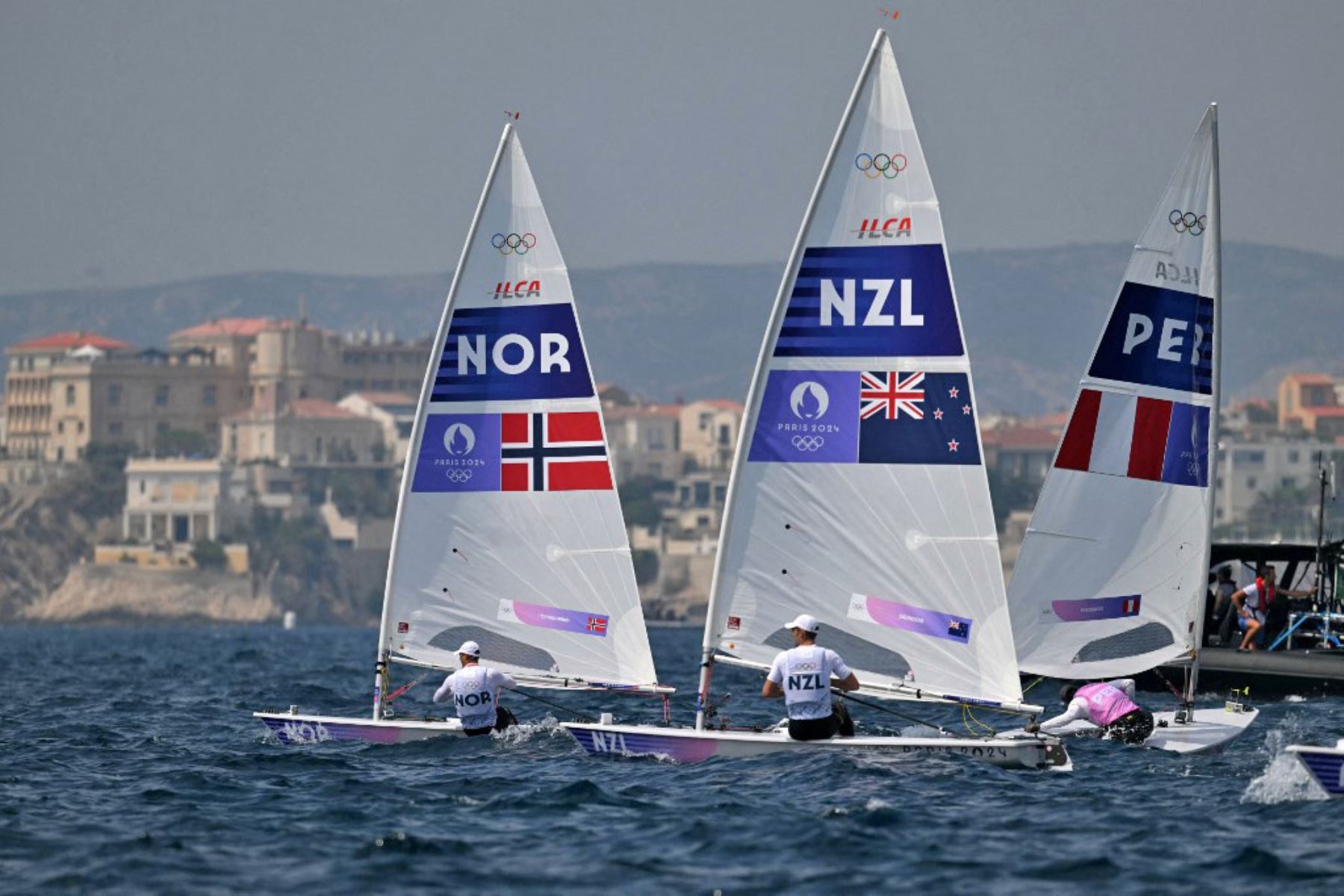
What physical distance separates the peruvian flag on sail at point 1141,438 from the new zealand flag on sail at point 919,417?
15.7ft

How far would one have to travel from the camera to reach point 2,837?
20.1 m

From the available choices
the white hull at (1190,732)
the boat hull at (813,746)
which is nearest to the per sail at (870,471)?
the boat hull at (813,746)

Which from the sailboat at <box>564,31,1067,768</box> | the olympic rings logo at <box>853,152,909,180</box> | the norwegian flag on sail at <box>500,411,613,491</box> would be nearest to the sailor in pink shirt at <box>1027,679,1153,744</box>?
the sailboat at <box>564,31,1067,768</box>

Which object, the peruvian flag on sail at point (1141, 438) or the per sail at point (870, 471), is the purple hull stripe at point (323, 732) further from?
the peruvian flag on sail at point (1141, 438)

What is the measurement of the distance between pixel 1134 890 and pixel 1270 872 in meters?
1.27

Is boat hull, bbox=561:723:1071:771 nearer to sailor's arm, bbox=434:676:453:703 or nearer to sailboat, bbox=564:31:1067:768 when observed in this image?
sailboat, bbox=564:31:1067:768

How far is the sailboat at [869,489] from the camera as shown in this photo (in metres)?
22.9

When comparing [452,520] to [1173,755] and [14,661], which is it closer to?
[1173,755]

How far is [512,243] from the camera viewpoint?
26.1 metres

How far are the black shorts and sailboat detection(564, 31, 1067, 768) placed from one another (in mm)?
2986

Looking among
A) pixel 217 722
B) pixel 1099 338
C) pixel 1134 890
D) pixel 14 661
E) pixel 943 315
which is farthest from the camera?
pixel 14 661

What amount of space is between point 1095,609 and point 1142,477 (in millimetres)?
1631

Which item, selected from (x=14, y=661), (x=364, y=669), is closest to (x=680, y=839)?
(x=364, y=669)

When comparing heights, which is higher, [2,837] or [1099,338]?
[1099,338]
